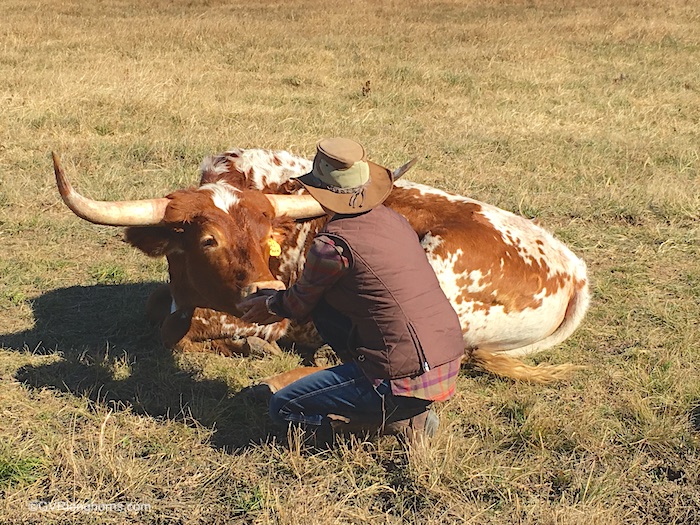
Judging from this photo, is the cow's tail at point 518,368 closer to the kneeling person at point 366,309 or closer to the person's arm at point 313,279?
the kneeling person at point 366,309

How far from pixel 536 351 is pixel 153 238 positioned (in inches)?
96.8

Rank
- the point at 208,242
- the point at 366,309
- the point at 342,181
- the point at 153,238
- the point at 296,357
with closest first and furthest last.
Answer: the point at 342,181 → the point at 366,309 → the point at 208,242 → the point at 153,238 → the point at 296,357

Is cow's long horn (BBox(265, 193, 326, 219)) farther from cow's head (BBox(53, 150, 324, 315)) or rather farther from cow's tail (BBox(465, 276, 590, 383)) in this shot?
cow's tail (BBox(465, 276, 590, 383))

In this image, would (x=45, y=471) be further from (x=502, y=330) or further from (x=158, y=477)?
(x=502, y=330)

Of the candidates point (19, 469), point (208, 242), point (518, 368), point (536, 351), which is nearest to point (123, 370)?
point (208, 242)

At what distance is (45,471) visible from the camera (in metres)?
3.69

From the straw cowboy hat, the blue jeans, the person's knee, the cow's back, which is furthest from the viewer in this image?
the cow's back

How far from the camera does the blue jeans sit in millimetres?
3719

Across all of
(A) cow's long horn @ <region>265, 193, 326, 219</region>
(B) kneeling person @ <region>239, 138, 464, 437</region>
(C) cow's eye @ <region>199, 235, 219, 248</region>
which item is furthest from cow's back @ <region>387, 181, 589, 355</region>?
(C) cow's eye @ <region>199, 235, 219, 248</region>

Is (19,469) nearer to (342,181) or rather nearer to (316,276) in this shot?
(316,276)

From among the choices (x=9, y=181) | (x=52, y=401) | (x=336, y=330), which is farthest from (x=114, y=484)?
(x=9, y=181)

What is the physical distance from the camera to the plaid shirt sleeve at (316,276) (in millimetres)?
3451

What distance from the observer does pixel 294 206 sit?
4707mm

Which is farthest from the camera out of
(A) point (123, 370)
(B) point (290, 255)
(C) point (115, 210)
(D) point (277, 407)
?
(B) point (290, 255)
